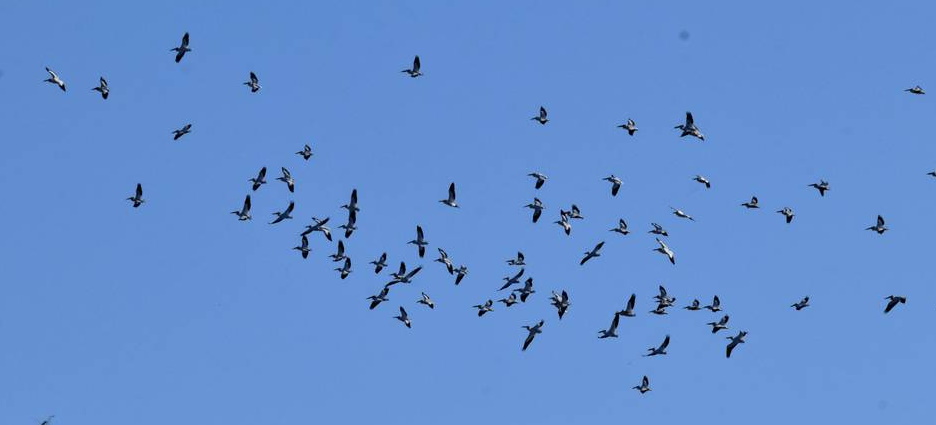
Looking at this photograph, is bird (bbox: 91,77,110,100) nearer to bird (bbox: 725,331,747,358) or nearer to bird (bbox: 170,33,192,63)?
bird (bbox: 170,33,192,63)

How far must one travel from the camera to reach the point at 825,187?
144 meters

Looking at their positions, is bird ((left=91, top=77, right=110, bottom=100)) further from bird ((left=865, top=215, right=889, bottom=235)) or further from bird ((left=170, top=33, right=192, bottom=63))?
bird ((left=865, top=215, right=889, bottom=235))

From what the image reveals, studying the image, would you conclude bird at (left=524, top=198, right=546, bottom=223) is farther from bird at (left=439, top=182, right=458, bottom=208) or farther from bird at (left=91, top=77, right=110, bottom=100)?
bird at (left=91, top=77, right=110, bottom=100)

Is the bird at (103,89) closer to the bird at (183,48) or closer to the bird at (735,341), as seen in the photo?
the bird at (183,48)

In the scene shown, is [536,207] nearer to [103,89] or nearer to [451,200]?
[451,200]

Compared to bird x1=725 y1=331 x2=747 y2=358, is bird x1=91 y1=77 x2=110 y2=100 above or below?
above

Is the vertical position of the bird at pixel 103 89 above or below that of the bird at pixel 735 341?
above

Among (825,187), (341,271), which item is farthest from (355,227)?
(825,187)

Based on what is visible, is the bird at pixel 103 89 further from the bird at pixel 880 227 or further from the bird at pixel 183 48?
the bird at pixel 880 227

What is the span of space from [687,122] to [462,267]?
657 inches

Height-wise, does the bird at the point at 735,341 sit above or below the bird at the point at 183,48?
below

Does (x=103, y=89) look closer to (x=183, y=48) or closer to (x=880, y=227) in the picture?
(x=183, y=48)

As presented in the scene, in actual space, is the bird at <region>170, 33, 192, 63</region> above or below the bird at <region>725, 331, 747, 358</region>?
above

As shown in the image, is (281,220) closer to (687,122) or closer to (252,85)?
(252,85)
